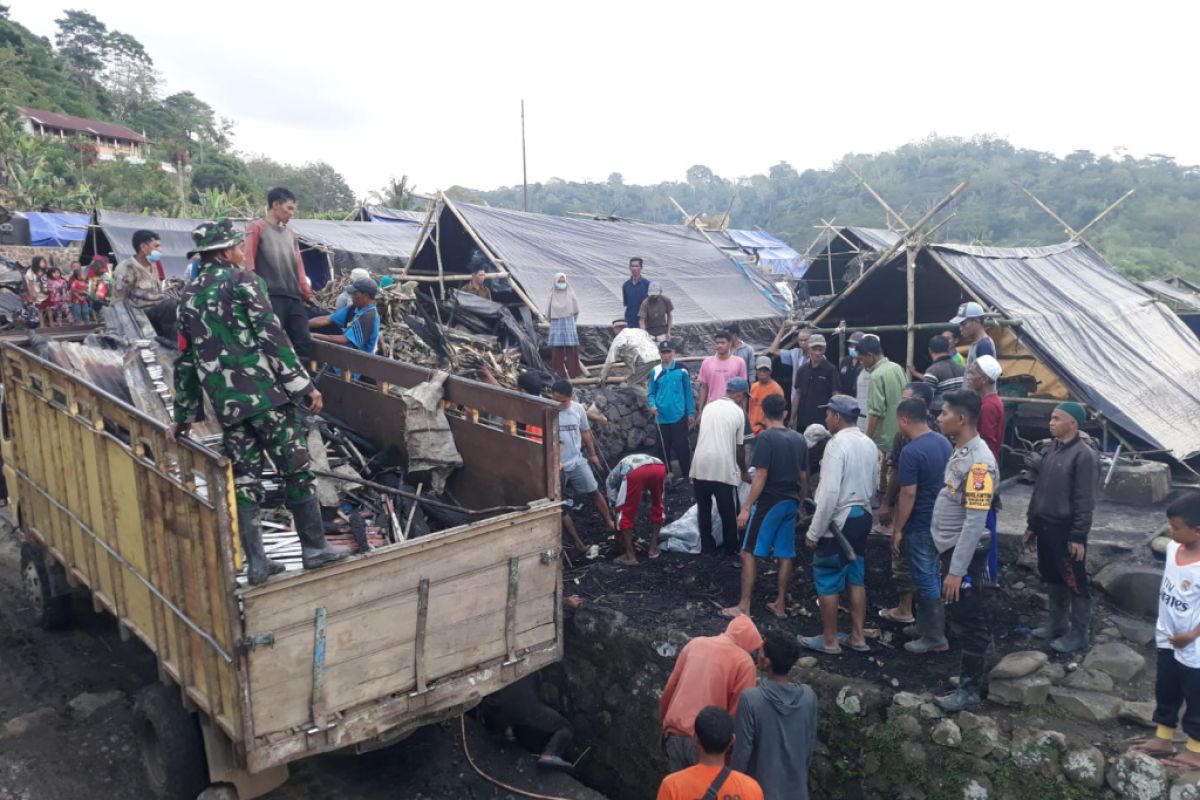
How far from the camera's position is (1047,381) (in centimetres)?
799

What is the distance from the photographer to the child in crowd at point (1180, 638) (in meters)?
3.62

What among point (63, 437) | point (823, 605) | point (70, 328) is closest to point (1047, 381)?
point (823, 605)

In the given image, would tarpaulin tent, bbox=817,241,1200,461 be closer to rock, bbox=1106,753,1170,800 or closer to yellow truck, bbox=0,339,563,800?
rock, bbox=1106,753,1170,800

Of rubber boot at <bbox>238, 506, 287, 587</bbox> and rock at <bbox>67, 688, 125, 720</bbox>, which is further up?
rubber boot at <bbox>238, 506, 287, 587</bbox>

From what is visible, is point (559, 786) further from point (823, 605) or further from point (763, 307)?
point (763, 307)

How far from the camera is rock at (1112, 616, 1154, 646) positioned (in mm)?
4973

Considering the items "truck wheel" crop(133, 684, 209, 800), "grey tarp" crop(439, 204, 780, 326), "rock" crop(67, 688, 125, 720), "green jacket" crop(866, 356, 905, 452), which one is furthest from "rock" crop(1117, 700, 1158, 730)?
"grey tarp" crop(439, 204, 780, 326)

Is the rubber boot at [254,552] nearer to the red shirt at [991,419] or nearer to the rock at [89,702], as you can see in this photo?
the rock at [89,702]

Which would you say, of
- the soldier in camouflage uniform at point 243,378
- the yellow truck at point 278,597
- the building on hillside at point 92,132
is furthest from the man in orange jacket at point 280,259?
the building on hillside at point 92,132

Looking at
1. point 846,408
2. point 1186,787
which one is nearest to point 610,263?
point 846,408

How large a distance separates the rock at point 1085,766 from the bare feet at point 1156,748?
0.17 meters

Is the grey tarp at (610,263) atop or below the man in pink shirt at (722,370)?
atop

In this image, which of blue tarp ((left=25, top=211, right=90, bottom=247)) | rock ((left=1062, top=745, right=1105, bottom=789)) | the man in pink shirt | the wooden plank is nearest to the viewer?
the wooden plank

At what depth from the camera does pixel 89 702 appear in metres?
5.20
